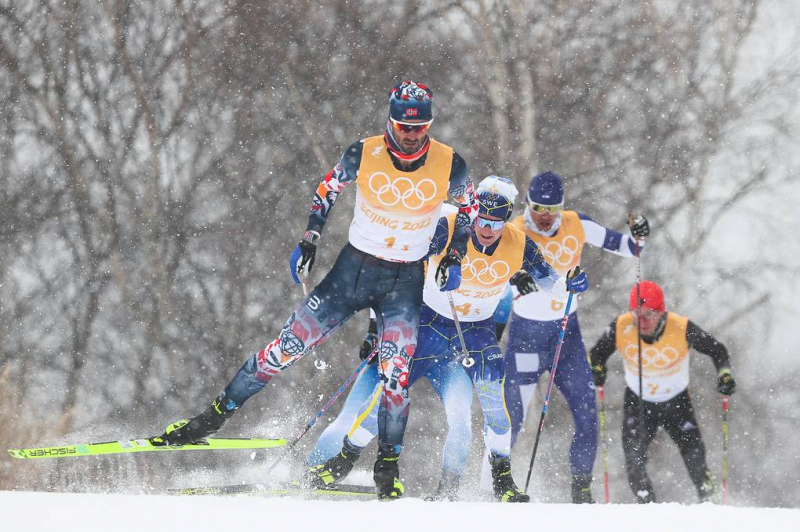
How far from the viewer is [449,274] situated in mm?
5086

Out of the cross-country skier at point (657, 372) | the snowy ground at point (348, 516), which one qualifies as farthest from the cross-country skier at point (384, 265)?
the cross-country skier at point (657, 372)

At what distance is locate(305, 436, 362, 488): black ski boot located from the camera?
584 cm

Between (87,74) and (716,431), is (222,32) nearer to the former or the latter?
(87,74)

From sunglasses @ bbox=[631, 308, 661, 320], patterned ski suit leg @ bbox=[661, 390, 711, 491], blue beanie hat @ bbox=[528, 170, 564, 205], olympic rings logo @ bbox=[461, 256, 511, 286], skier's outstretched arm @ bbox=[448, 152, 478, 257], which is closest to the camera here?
skier's outstretched arm @ bbox=[448, 152, 478, 257]

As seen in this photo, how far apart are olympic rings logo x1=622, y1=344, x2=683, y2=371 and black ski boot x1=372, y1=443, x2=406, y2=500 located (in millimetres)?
2732

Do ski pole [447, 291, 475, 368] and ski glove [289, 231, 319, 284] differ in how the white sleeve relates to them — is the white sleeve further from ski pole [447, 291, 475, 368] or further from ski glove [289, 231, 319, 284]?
ski glove [289, 231, 319, 284]

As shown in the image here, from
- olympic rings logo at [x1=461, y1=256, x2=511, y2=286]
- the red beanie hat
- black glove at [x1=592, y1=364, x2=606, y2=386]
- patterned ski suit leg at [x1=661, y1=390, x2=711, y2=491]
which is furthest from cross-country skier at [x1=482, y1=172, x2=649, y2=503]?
patterned ski suit leg at [x1=661, y1=390, x2=711, y2=491]

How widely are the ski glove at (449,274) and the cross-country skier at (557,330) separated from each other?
4.25 ft

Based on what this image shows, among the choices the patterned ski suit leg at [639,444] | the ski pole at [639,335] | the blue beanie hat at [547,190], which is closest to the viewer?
the blue beanie hat at [547,190]

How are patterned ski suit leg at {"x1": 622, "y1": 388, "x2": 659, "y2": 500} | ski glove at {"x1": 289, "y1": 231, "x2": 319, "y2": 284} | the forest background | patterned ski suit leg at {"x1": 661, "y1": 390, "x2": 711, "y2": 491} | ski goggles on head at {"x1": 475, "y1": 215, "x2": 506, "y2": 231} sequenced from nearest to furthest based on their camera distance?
ski glove at {"x1": 289, "y1": 231, "x2": 319, "y2": 284} < ski goggles on head at {"x1": 475, "y1": 215, "x2": 506, "y2": 231} < patterned ski suit leg at {"x1": 661, "y1": 390, "x2": 711, "y2": 491} < patterned ski suit leg at {"x1": 622, "y1": 388, "x2": 659, "y2": 500} < the forest background

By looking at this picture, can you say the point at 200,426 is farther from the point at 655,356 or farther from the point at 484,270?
the point at 655,356

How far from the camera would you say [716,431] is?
1591 centimetres

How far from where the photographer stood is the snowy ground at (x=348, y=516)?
3420mm

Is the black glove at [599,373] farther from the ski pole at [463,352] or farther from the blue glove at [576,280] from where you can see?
the ski pole at [463,352]
